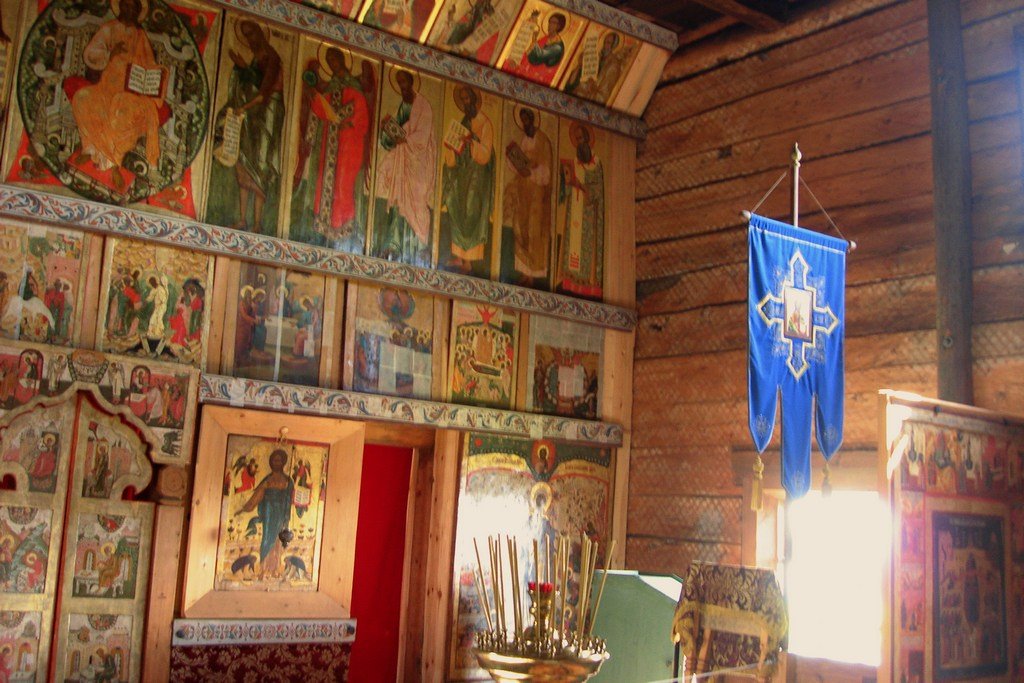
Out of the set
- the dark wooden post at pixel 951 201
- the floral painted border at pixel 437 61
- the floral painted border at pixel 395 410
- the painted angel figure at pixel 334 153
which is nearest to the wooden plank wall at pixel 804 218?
the dark wooden post at pixel 951 201

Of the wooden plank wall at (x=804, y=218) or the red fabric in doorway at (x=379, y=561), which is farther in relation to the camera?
the red fabric in doorway at (x=379, y=561)

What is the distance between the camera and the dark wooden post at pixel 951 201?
677 centimetres

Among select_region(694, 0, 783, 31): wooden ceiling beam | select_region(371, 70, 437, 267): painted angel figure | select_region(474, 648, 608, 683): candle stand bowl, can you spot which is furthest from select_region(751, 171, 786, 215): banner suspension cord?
select_region(474, 648, 608, 683): candle stand bowl

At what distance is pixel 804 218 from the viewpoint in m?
7.98

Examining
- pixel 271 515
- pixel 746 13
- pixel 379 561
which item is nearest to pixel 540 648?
pixel 271 515

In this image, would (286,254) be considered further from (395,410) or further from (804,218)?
(804,218)

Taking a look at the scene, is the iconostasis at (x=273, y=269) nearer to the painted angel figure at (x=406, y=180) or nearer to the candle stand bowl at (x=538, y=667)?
the painted angel figure at (x=406, y=180)

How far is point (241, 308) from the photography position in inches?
279

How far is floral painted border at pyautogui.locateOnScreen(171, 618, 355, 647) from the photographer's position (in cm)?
650

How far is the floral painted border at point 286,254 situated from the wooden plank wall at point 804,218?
0.72m

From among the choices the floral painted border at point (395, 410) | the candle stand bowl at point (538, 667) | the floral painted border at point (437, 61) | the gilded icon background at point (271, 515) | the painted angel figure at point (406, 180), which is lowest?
the candle stand bowl at point (538, 667)

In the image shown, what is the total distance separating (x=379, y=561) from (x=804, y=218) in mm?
3888

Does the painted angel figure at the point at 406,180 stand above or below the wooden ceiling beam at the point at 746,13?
below

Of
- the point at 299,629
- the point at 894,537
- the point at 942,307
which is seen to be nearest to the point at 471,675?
the point at 299,629
